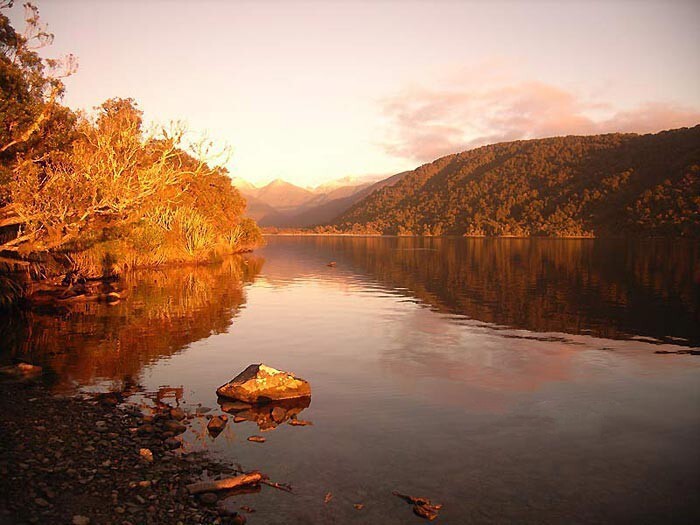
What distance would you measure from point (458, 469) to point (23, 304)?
1493 inches

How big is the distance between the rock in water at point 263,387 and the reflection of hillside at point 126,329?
534 cm

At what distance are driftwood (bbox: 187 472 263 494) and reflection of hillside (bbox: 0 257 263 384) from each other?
1079 cm

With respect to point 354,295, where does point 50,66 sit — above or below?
above

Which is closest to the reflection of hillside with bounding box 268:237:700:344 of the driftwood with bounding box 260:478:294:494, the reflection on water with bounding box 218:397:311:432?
the reflection on water with bounding box 218:397:311:432

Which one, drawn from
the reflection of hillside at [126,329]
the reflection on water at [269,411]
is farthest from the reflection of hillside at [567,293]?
the reflection on water at [269,411]

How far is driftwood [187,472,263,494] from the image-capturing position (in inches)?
451

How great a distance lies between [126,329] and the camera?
31.0 metres

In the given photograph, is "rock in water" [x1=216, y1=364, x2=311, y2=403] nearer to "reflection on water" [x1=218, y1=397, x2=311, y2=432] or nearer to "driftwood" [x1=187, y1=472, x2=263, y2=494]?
"reflection on water" [x1=218, y1=397, x2=311, y2=432]

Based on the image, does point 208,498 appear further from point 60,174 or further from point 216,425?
point 60,174

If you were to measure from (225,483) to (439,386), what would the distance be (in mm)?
11255

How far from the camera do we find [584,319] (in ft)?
118

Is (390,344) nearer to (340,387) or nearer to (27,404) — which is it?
(340,387)

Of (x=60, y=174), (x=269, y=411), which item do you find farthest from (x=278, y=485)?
(x=60, y=174)

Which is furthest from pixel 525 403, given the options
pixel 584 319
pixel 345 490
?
pixel 584 319
